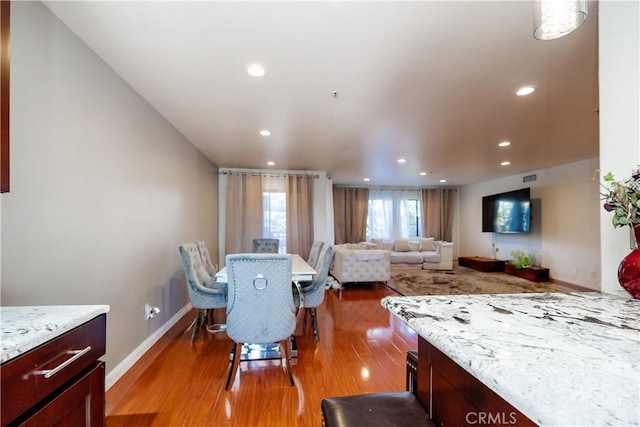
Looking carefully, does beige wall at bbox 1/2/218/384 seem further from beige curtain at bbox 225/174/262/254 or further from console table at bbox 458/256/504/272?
console table at bbox 458/256/504/272

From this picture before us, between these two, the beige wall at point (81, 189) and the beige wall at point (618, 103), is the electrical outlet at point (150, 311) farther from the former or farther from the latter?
the beige wall at point (618, 103)

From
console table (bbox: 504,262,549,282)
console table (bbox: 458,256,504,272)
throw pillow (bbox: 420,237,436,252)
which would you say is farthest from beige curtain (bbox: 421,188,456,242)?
console table (bbox: 504,262,549,282)

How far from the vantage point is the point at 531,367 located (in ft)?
1.67

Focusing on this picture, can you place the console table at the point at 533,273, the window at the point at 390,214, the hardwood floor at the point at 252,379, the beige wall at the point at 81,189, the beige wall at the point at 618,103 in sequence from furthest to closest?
1. the window at the point at 390,214
2. the console table at the point at 533,273
3. the hardwood floor at the point at 252,379
4. the beige wall at the point at 81,189
5. the beige wall at the point at 618,103

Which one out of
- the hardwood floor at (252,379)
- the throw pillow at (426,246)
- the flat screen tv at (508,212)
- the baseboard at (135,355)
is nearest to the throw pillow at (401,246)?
the throw pillow at (426,246)

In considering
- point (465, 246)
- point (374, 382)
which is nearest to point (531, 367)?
point (374, 382)

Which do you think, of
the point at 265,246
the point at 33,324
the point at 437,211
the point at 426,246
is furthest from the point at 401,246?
the point at 33,324

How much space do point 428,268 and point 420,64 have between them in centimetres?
587

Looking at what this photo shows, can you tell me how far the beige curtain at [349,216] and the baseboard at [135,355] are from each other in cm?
530

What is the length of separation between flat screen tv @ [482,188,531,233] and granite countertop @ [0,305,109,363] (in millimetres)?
6957

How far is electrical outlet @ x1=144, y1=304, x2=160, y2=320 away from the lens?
2461 millimetres

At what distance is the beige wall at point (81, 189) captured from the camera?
132cm

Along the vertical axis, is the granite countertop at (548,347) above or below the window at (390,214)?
below

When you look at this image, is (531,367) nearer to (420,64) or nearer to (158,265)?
(420,64)
